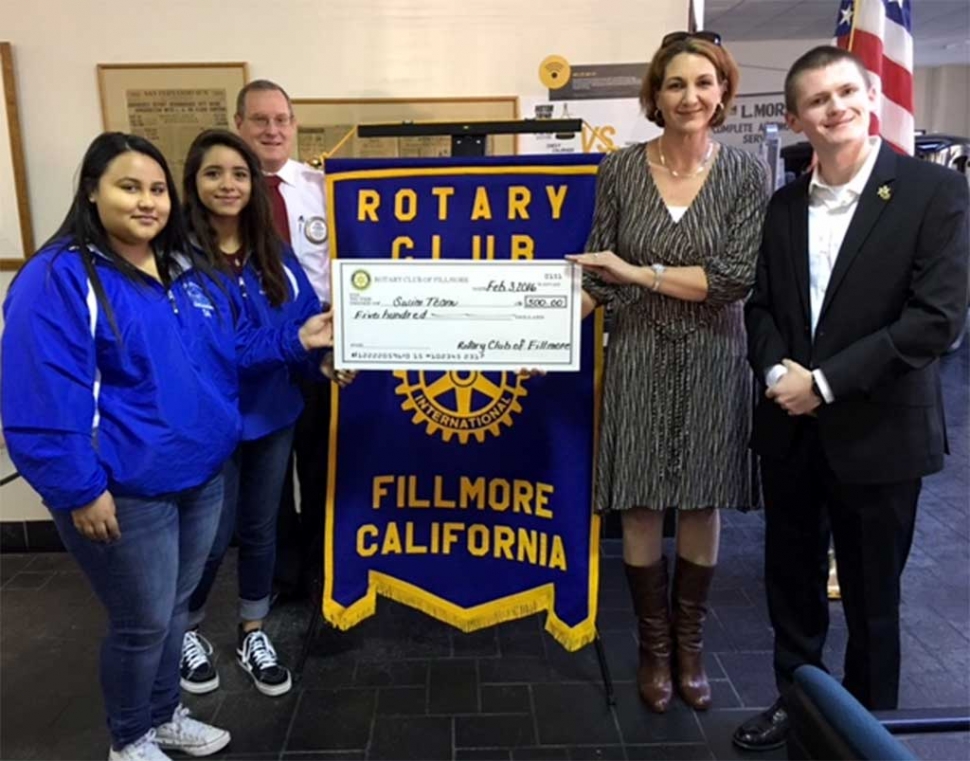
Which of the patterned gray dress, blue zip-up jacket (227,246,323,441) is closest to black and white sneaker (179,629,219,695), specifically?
blue zip-up jacket (227,246,323,441)

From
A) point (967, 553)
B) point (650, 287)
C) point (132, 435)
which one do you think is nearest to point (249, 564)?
point (132, 435)

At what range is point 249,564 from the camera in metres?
2.36

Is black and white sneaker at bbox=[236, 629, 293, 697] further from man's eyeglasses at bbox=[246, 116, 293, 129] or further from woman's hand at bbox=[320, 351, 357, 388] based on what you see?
man's eyeglasses at bbox=[246, 116, 293, 129]

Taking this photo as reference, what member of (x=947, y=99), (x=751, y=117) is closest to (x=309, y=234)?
(x=751, y=117)

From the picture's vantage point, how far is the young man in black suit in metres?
1.61

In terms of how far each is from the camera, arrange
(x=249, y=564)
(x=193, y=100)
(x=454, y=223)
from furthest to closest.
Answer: (x=193, y=100)
(x=249, y=564)
(x=454, y=223)

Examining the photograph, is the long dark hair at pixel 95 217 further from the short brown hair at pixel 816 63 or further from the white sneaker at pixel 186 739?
the short brown hair at pixel 816 63

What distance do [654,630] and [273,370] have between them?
4.24ft

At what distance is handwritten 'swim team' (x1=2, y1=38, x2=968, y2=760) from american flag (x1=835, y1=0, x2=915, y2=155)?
35.2 inches

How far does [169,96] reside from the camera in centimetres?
295

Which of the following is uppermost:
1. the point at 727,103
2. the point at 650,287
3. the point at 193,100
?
the point at 193,100

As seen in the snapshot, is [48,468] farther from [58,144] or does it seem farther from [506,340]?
[58,144]

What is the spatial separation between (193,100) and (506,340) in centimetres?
180

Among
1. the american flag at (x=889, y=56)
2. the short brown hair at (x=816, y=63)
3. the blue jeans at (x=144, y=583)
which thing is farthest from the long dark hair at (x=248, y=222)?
the american flag at (x=889, y=56)
